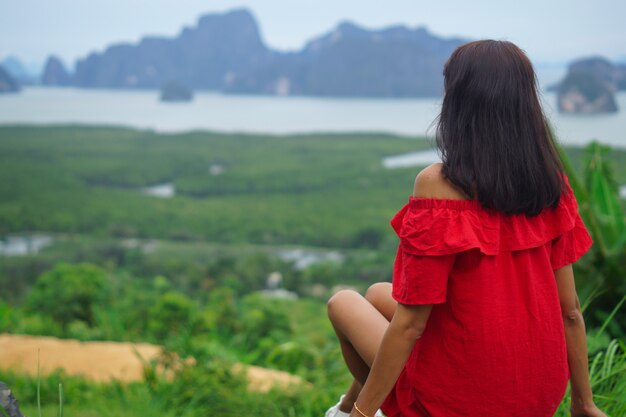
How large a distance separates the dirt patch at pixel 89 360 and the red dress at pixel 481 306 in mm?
1729

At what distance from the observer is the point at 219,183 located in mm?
34094

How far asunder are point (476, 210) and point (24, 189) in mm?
31946

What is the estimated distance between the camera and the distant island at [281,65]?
236ft

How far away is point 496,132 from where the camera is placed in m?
1.04

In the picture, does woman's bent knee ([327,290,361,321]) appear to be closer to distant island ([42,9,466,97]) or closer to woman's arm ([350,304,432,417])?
woman's arm ([350,304,432,417])

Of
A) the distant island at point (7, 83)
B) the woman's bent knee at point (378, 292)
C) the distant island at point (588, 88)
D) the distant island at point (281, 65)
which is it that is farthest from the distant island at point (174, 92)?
the woman's bent knee at point (378, 292)

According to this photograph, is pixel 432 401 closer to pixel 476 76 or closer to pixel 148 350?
pixel 476 76

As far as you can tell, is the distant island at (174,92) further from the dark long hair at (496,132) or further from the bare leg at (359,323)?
the dark long hair at (496,132)

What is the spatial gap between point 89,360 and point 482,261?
2842mm

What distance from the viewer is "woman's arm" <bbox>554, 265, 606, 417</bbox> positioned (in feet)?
3.88

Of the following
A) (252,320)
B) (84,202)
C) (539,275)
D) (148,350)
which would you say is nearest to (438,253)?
(539,275)

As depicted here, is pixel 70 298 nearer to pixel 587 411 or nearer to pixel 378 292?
pixel 378 292

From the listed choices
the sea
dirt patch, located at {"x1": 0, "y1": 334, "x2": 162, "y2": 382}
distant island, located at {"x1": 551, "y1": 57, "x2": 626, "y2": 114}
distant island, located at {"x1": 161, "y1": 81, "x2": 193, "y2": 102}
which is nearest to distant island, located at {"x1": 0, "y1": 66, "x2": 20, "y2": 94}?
the sea

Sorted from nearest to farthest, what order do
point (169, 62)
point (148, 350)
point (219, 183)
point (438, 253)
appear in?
point (438, 253), point (148, 350), point (219, 183), point (169, 62)
